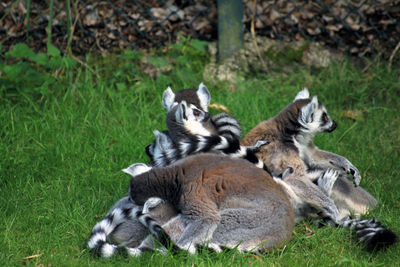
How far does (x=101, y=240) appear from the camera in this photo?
321 centimetres

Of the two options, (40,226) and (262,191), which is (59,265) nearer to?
(40,226)

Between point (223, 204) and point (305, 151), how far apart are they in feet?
3.49

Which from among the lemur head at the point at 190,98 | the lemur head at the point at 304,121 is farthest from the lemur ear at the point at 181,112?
the lemur head at the point at 304,121

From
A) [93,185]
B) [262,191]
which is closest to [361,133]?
[262,191]

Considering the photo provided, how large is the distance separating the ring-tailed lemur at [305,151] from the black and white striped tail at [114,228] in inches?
43.0

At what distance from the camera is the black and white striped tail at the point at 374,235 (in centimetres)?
324

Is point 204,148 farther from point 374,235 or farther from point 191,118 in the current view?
point 374,235

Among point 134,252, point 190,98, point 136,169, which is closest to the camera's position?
point 134,252

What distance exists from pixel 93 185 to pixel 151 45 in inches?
107

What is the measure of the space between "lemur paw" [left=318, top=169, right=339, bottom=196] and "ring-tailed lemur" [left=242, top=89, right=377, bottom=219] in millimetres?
73

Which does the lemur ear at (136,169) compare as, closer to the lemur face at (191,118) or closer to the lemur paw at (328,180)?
the lemur face at (191,118)

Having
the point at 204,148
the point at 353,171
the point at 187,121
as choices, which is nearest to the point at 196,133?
the point at 187,121

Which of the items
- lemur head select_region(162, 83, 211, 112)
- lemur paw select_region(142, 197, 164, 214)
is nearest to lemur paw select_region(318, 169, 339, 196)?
lemur head select_region(162, 83, 211, 112)

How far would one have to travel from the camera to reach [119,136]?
495cm
